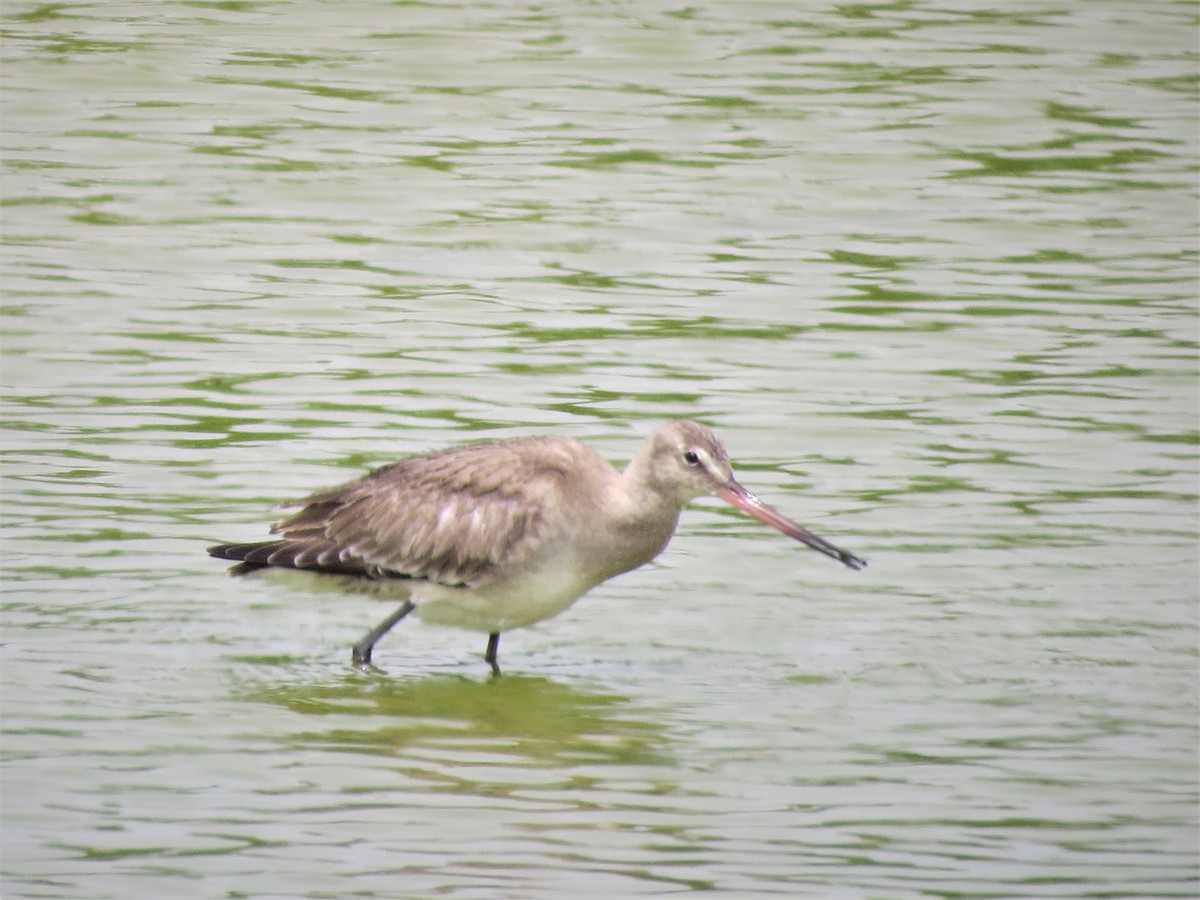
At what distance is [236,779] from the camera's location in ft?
27.7

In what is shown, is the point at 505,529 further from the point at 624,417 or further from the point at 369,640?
the point at 624,417

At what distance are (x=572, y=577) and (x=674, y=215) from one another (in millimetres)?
6544

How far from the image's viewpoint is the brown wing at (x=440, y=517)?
9547mm

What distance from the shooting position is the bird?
31.1 feet

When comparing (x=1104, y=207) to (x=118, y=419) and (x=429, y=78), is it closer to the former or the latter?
(x=429, y=78)

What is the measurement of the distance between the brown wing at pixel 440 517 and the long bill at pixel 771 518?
0.69 m

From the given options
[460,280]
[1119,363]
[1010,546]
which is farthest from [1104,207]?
[1010,546]

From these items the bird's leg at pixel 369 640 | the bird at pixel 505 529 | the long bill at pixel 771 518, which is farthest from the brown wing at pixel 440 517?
the long bill at pixel 771 518

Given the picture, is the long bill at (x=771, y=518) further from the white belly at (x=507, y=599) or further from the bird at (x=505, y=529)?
the white belly at (x=507, y=599)

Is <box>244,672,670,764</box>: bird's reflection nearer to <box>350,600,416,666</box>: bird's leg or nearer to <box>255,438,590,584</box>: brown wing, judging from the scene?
<box>350,600,416,666</box>: bird's leg

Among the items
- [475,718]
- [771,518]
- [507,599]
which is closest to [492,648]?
[507,599]

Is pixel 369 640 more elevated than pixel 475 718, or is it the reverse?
pixel 369 640

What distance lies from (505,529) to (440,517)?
32 cm

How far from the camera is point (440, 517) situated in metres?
9.70
